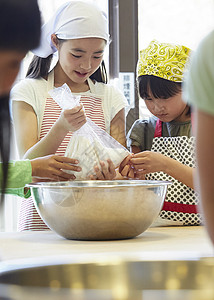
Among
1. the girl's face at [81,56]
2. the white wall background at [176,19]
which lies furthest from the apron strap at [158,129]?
the white wall background at [176,19]

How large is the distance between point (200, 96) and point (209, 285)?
1.32ft

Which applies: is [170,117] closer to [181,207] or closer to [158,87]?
[158,87]

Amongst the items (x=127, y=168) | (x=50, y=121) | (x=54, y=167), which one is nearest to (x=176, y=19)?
(x=50, y=121)

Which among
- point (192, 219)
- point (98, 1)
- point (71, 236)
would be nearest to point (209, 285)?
point (71, 236)

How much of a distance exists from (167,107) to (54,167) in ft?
1.27

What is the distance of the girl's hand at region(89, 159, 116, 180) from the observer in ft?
4.22

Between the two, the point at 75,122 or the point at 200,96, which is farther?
the point at 75,122

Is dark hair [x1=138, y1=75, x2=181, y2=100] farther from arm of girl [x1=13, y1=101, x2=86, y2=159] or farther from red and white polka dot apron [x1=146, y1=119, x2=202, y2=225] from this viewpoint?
arm of girl [x1=13, y1=101, x2=86, y2=159]

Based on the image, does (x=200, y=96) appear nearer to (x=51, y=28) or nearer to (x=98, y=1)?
(x=51, y=28)

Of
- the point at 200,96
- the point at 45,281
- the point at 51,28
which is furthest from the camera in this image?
the point at 51,28

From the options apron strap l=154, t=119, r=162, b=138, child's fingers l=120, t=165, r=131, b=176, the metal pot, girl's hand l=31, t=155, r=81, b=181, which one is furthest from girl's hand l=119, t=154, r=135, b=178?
the metal pot

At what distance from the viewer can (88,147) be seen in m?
1.31

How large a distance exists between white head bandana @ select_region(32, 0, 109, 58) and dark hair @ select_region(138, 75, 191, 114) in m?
0.17

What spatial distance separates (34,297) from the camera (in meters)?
0.61
